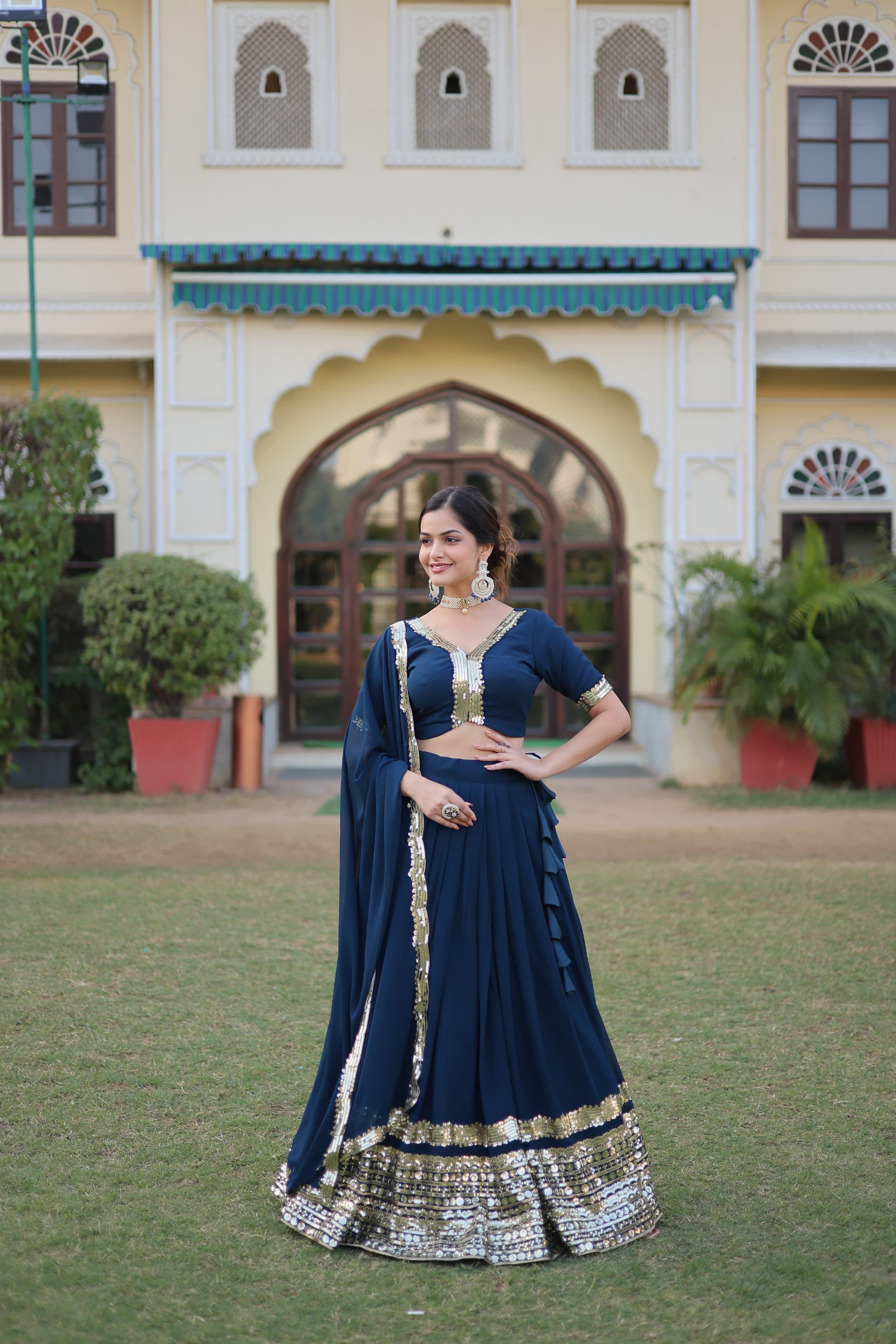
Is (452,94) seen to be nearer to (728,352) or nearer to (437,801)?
(728,352)

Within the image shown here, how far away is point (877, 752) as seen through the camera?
9.84 m

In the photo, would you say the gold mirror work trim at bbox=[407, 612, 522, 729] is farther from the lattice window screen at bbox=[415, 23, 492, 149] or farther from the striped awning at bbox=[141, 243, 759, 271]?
the lattice window screen at bbox=[415, 23, 492, 149]

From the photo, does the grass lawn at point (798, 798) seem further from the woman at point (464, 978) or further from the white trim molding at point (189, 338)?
the woman at point (464, 978)

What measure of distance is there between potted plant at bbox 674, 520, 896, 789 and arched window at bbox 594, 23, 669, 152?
11.0 ft

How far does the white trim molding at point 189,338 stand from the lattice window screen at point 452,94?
2.10 m

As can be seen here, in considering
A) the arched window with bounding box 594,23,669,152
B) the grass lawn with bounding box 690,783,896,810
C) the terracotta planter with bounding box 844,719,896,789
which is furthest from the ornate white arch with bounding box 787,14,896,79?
the grass lawn with bounding box 690,783,896,810

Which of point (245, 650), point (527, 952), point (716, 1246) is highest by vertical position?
point (245, 650)

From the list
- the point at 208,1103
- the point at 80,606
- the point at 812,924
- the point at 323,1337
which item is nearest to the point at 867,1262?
the point at 323,1337

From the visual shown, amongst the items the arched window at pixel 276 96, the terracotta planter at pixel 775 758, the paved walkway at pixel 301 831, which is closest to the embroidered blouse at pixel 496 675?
the paved walkway at pixel 301 831

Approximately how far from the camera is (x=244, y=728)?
32.2 feet

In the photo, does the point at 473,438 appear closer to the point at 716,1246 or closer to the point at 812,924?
the point at 812,924

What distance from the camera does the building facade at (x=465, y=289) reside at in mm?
9914

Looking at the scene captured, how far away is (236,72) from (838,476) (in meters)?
5.98

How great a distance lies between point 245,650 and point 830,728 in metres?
4.09
